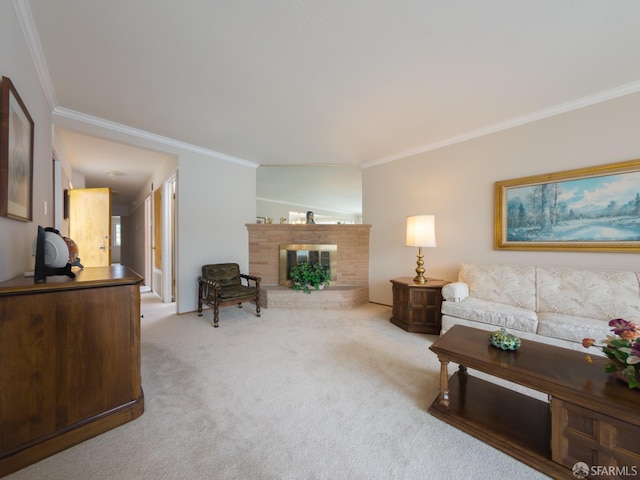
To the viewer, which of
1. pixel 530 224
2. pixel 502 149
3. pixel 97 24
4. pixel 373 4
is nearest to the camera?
pixel 373 4

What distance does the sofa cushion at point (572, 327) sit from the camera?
6.46ft

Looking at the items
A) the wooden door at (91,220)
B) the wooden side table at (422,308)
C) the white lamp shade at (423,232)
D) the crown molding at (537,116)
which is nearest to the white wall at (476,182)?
the crown molding at (537,116)

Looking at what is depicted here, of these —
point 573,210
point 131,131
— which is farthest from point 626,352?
point 131,131

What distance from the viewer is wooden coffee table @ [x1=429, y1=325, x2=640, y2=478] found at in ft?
3.50

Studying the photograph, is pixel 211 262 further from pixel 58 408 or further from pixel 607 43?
pixel 607 43

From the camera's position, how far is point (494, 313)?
2.39 m

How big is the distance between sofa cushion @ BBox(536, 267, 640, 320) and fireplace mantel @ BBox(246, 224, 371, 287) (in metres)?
2.48

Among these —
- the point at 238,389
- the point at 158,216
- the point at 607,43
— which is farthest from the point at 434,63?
the point at 158,216

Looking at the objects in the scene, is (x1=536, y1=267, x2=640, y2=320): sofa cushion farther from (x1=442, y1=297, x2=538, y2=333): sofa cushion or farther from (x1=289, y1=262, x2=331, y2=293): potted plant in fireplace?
(x1=289, y1=262, x2=331, y2=293): potted plant in fireplace

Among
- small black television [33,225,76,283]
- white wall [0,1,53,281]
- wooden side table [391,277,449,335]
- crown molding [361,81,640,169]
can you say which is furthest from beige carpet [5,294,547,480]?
crown molding [361,81,640,169]

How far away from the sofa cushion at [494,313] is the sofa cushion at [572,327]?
7 centimetres

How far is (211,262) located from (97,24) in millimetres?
3040

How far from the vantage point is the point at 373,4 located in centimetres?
148

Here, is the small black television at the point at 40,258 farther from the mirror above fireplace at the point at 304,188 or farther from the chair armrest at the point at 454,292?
the mirror above fireplace at the point at 304,188
